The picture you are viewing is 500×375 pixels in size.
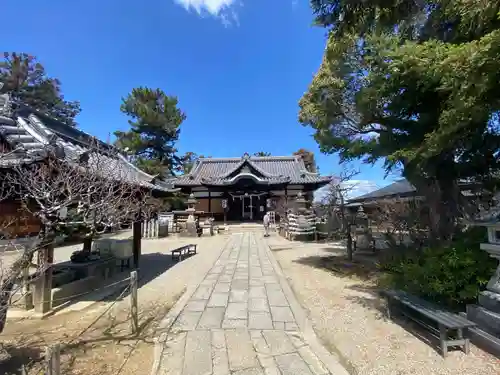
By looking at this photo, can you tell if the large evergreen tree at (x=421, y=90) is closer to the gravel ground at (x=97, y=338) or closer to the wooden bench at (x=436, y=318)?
the wooden bench at (x=436, y=318)

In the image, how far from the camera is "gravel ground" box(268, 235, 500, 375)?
3148 millimetres

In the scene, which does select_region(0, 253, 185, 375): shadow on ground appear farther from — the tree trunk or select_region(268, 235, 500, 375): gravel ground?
the tree trunk

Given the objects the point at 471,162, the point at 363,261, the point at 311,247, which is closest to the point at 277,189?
the point at 311,247

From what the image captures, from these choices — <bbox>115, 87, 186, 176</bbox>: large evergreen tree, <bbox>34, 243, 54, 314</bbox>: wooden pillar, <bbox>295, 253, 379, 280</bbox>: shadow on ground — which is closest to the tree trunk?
<bbox>295, 253, 379, 280</bbox>: shadow on ground

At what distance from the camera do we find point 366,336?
3990 millimetres

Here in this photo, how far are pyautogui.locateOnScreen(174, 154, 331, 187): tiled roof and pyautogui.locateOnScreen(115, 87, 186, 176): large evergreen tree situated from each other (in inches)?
133

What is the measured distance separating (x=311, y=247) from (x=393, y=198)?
13.3ft

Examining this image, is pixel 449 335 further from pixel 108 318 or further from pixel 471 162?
pixel 108 318

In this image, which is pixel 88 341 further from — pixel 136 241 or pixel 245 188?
pixel 245 188

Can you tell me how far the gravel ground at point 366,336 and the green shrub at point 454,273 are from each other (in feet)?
2.33

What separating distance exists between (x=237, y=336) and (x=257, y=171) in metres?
22.0

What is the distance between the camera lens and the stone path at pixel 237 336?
10.3 feet

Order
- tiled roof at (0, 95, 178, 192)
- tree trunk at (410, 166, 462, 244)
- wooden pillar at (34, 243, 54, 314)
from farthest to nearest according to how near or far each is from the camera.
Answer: tree trunk at (410, 166, 462, 244) < wooden pillar at (34, 243, 54, 314) < tiled roof at (0, 95, 178, 192)

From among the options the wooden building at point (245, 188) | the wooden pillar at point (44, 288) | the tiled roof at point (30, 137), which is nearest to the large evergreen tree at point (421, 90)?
the tiled roof at point (30, 137)
